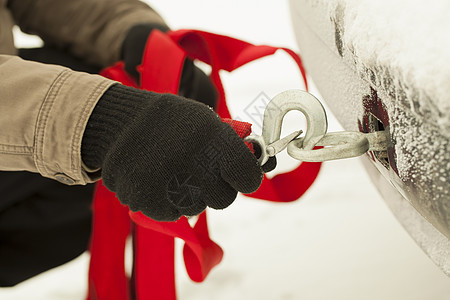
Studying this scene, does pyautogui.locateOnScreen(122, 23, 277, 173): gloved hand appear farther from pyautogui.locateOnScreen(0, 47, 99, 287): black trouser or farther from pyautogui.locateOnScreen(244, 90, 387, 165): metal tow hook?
pyautogui.locateOnScreen(244, 90, 387, 165): metal tow hook

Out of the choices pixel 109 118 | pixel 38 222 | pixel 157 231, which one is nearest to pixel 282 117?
pixel 109 118

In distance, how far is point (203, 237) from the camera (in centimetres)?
63

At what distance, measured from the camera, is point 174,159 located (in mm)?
441

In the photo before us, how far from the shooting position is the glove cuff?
468 millimetres

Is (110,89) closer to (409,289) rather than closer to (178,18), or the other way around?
(409,289)

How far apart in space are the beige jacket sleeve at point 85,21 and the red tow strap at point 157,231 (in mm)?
123

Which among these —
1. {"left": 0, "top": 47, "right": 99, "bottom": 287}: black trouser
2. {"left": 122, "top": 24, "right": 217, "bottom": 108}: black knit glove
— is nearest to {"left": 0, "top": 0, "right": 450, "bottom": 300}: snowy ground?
{"left": 0, "top": 47, "right": 99, "bottom": 287}: black trouser

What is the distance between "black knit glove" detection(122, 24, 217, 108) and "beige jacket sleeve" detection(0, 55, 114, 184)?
0.27 m

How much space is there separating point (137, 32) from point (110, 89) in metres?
0.31

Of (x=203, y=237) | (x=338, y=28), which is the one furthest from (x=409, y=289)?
(x=338, y=28)

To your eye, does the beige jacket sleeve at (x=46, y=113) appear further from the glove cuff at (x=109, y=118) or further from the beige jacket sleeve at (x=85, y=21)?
the beige jacket sleeve at (x=85, y=21)

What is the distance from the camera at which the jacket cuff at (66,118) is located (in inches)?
18.9

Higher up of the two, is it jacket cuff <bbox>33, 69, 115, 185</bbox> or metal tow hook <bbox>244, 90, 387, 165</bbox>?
metal tow hook <bbox>244, 90, 387, 165</bbox>

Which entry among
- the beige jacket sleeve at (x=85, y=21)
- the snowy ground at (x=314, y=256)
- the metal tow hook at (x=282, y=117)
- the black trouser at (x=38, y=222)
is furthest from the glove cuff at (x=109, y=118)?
the snowy ground at (x=314, y=256)
